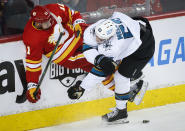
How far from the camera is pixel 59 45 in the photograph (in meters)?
3.87

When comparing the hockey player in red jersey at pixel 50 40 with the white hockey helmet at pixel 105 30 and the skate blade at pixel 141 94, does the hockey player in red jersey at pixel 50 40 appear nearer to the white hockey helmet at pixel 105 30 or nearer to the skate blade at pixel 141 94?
the white hockey helmet at pixel 105 30

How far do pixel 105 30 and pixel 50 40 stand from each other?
50 centimetres

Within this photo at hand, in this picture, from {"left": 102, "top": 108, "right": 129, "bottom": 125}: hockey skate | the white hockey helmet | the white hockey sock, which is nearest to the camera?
the white hockey helmet

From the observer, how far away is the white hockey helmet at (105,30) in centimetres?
352

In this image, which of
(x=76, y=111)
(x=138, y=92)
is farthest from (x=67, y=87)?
(x=138, y=92)

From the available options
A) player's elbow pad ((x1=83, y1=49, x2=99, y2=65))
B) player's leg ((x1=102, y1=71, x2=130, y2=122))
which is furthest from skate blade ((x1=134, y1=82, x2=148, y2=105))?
player's elbow pad ((x1=83, y1=49, x2=99, y2=65))

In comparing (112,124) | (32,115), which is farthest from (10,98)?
(112,124)

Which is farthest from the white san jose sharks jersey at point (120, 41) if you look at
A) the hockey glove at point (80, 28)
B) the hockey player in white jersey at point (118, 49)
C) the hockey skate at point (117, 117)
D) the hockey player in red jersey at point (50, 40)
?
the hockey skate at point (117, 117)

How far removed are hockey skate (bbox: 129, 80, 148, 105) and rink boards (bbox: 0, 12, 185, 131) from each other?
7.2 inches

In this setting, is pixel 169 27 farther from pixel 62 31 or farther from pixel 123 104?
pixel 62 31

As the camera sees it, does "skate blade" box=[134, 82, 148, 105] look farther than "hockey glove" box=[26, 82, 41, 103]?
Yes

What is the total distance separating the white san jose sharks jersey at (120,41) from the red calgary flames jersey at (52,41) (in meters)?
0.25

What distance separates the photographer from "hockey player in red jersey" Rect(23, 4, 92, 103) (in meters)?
3.69

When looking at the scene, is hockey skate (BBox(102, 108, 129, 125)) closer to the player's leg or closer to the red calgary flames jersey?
the player's leg
